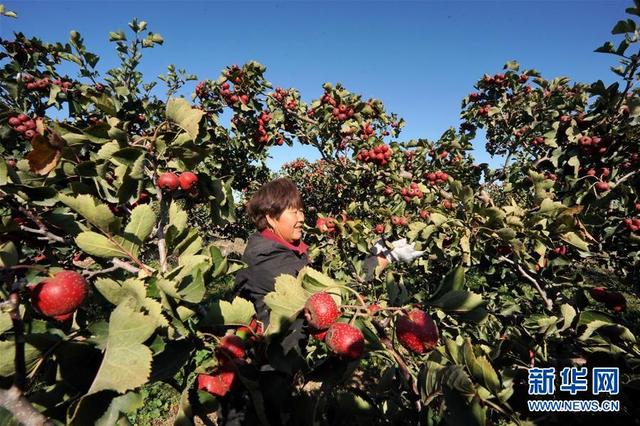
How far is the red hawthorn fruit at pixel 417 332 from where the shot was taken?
49.1 inches

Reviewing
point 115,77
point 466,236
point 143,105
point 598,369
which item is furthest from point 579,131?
point 115,77

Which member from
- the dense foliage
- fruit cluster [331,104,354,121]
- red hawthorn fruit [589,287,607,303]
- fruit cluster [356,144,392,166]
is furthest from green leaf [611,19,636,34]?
fruit cluster [331,104,354,121]

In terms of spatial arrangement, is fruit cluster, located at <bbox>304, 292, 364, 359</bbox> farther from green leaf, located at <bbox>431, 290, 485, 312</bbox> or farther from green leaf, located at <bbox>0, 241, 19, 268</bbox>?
green leaf, located at <bbox>0, 241, 19, 268</bbox>

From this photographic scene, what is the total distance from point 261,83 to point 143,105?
1505 mm

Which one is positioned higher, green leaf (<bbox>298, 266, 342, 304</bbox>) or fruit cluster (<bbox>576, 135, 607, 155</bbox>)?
fruit cluster (<bbox>576, 135, 607, 155</bbox>)

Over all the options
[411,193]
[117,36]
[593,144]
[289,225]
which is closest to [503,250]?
[411,193]

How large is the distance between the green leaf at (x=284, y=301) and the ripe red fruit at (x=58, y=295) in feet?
2.08

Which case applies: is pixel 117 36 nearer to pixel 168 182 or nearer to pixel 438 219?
pixel 168 182

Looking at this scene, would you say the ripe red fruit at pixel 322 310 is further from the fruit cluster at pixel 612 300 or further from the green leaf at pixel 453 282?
the fruit cluster at pixel 612 300

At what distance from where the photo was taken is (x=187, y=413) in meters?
1.00

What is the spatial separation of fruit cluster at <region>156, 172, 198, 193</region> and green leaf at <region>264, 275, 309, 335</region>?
70cm

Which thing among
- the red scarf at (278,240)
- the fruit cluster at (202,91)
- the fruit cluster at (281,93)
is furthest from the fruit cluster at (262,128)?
the red scarf at (278,240)

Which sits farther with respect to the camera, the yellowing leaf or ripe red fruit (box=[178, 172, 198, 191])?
ripe red fruit (box=[178, 172, 198, 191])

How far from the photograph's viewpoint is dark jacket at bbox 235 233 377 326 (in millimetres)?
2234
